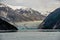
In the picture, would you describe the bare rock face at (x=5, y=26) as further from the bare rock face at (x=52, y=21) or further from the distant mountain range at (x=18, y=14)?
the bare rock face at (x=52, y=21)

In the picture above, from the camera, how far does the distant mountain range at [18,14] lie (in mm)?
68625

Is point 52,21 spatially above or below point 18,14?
below

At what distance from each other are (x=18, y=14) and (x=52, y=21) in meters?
8.75

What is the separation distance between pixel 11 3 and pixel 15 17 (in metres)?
3.71

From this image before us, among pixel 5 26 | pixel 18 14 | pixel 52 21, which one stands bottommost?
pixel 5 26

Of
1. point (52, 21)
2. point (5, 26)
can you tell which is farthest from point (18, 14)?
point (52, 21)

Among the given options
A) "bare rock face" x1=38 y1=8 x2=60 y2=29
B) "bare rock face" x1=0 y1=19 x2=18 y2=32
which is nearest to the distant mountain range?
"bare rock face" x1=38 y1=8 x2=60 y2=29

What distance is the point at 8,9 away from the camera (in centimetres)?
6800

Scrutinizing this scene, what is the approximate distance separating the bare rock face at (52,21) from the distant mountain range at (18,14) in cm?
158

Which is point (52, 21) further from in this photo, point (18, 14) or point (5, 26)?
point (5, 26)

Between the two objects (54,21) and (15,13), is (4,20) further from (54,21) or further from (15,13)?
(54,21)

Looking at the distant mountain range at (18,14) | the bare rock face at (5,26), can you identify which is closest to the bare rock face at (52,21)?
the distant mountain range at (18,14)

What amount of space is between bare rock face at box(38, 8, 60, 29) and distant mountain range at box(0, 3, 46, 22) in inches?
62.1

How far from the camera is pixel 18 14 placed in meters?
69.8
